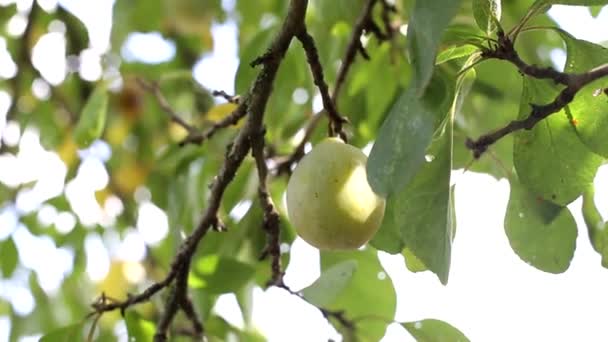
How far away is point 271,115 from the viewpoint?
1.33 meters

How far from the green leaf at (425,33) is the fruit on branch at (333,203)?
20 cm

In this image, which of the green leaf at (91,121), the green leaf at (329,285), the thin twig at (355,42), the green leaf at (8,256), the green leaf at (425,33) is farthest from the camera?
the green leaf at (8,256)

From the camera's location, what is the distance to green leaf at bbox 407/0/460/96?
63 cm

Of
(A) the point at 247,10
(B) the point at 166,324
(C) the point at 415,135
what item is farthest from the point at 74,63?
(C) the point at 415,135

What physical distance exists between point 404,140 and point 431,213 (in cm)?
10

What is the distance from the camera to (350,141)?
124cm

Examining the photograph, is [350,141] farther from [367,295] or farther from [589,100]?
[589,100]

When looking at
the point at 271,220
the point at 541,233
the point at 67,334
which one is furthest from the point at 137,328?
the point at 541,233

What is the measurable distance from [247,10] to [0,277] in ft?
2.44

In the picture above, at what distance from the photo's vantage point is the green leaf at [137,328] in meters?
1.18

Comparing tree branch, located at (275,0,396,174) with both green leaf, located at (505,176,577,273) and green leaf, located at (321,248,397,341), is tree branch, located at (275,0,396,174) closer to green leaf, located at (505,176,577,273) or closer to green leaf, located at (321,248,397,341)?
green leaf, located at (321,248,397,341)

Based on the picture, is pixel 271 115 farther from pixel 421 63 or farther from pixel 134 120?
pixel 134 120

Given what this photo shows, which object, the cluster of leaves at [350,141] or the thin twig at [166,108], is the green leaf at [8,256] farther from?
the thin twig at [166,108]

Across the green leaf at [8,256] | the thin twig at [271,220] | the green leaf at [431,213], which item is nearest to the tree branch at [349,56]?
the thin twig at [271,220]
